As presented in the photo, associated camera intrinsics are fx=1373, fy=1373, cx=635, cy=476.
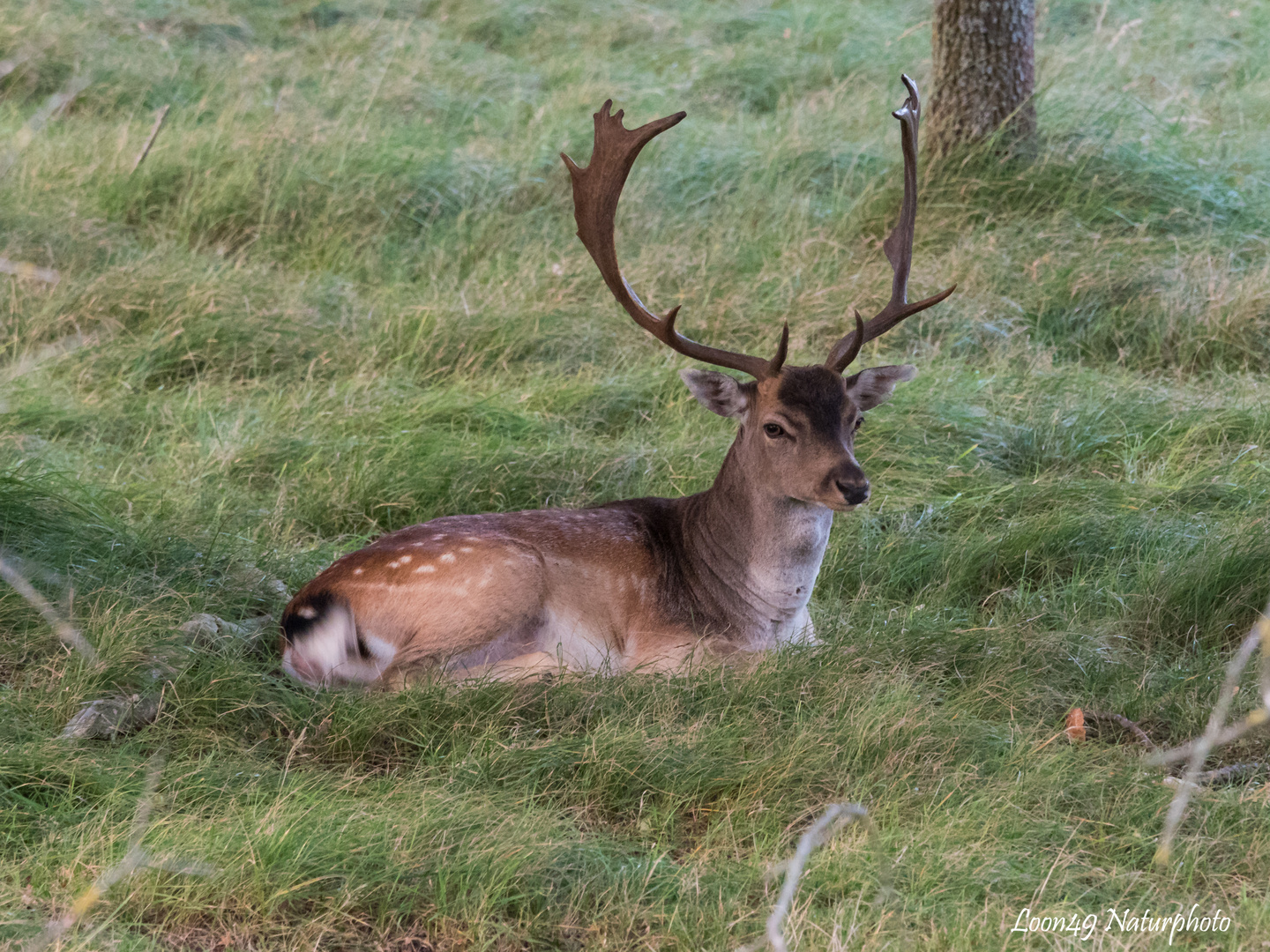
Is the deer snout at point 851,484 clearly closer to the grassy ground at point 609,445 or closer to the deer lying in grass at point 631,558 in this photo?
the deer lying in grass at point 631,558

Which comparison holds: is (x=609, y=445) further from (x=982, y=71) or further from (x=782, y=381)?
(x=982, y=71)

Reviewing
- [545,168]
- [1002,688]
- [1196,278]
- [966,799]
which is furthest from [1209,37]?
[966,799]

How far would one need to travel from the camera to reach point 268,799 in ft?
10.3

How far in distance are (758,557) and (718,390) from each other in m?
0.54

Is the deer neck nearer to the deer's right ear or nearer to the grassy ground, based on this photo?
the deer's right ear

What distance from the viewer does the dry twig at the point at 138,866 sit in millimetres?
2514

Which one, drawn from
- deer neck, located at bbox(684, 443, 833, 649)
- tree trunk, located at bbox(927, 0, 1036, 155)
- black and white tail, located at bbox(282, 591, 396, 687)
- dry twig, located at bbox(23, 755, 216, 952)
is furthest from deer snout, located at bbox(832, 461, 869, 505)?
tree trunk, located at bbox(927, 0, 1036, 155)

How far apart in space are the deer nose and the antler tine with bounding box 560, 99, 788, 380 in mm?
501

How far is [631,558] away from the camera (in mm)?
4324

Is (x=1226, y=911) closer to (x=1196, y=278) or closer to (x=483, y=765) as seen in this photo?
(x=483, y=765)

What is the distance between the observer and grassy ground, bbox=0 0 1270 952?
2883mm

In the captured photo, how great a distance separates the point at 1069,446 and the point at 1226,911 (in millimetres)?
2914

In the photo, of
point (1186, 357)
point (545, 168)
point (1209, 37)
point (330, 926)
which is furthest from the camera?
point (1209, 37)

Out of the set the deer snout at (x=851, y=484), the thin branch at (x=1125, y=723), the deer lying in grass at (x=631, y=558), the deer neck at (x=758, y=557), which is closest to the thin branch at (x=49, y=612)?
the deer lying in grass at (x=631, y=558)
